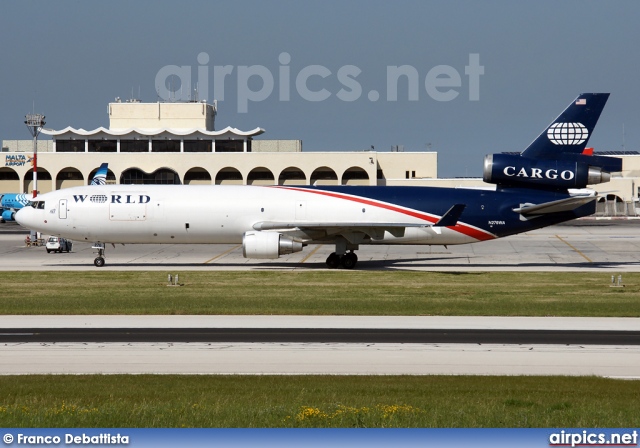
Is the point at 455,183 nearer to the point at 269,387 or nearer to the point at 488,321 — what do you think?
the point at 488,321

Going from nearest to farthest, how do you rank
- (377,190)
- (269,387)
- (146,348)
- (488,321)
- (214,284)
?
1. (269,387)
2. (146,348)
3. (488,321)
4. (214,284)
5. (377,190)

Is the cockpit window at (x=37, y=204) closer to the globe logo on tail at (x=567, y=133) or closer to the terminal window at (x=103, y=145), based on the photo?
the globe logo on tail at (x=567, y=133)

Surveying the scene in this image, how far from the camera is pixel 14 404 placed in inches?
637

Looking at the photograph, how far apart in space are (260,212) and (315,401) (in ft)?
104

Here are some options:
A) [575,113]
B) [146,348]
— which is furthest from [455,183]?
[146,348]

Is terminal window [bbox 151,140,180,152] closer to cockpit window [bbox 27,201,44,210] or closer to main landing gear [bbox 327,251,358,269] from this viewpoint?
cockpit window [bbox 27,201,44,210]

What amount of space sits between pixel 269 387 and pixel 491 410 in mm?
4973

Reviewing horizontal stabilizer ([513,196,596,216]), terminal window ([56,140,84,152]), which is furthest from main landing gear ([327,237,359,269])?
terminal window ([56,140,84,152])

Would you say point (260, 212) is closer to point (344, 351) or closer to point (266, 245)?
point (266, 245)

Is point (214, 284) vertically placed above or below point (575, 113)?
below

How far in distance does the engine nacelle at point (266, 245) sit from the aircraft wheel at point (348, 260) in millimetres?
3636

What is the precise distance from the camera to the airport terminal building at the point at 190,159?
11450 centimetres

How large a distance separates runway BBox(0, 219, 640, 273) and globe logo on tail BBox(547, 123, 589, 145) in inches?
283

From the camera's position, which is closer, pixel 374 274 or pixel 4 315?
pixel 4 315
